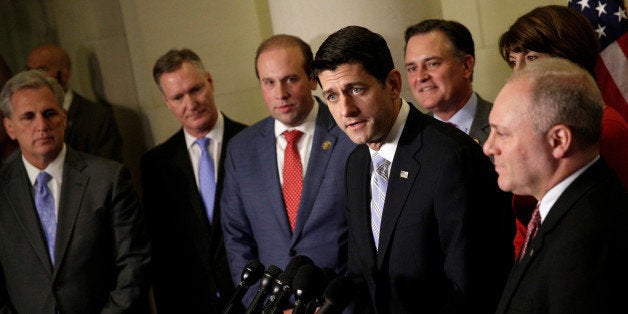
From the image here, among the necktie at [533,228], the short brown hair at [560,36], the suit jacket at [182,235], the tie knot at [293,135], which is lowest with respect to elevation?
the suit jacket at [182,235]

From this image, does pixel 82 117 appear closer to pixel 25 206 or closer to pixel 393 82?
pixel 25 206

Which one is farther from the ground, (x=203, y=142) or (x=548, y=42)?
(x=548, y=42)

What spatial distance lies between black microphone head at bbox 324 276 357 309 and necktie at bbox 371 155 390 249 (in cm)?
35

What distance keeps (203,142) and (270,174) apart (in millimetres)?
856

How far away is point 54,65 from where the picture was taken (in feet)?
18.3

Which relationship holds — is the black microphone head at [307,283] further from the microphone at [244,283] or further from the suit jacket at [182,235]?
the suit jacket at [182,235]

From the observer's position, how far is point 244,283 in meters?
2.45

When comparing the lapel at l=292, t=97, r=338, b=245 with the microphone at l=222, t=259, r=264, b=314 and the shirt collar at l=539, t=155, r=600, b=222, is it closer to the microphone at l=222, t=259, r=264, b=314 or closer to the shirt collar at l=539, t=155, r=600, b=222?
the microphone at l=222, t=259, r=264, b=314

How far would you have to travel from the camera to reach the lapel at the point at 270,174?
3.31 meters

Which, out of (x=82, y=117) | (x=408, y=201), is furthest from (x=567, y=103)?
(x=82, y=117)

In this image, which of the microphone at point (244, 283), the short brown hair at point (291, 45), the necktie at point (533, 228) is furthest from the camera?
the short brown hair at point (291, 45)

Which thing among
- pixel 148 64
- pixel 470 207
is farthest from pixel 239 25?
pixel 470 207

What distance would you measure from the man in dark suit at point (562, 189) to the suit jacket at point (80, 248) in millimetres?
2208

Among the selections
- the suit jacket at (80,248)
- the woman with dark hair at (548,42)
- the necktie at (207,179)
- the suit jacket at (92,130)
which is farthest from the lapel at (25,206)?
the woman with dark hair at (548,42)
